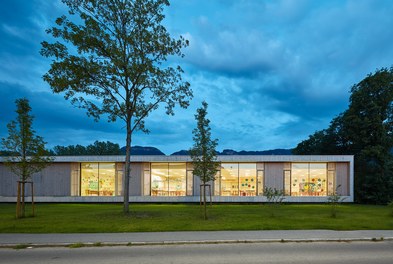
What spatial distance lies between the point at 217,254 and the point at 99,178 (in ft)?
75.5

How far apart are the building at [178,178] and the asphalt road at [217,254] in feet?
Answer: 59.1

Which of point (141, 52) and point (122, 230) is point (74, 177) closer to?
point (141, 52)

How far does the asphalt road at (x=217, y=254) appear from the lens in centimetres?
Result: 838

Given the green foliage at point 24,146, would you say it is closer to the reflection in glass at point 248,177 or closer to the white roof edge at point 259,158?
the white roof edge at point 259,158

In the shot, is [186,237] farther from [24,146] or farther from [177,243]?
[24,146]

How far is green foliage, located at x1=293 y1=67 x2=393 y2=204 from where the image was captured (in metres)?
30.4

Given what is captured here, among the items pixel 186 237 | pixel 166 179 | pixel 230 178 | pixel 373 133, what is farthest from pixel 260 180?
pixel 186 237

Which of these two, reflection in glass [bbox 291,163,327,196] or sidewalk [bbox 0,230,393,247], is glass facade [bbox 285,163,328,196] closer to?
reflection in glass [bbox 291,163,327,196]

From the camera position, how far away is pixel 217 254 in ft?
29.6

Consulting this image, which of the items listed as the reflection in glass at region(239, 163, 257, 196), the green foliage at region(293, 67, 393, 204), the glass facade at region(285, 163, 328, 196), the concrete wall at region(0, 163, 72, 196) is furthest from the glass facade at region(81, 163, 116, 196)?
the green foliage at region(293, 67, 393, 204)

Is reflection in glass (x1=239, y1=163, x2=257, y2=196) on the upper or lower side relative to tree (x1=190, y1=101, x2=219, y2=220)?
lower

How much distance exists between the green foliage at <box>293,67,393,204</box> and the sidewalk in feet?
69.2

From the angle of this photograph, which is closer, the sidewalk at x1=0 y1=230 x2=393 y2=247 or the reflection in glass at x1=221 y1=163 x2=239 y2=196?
the sidewalk at x1=0 y1=230 x2=393 y2=247

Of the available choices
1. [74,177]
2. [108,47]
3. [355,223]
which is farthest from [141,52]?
[74,177]
